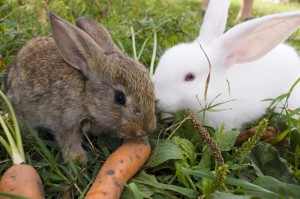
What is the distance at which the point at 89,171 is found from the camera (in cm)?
241

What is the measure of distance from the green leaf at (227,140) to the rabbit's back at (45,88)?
2.90 ft

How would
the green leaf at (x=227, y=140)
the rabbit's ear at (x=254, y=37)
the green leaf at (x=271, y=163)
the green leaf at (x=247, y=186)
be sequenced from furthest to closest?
the rabbit's ear at (x=254, y=37)
the green leaf at (x=227, y=140)
the green leaf at (x=271, y=163)
the green leaf at (x=247, y=186)

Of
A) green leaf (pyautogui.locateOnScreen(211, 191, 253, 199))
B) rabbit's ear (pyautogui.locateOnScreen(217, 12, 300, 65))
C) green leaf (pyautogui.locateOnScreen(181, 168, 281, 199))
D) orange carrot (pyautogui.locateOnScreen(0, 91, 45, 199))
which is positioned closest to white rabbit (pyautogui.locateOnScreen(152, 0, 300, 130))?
rabbit's ear (pyautogui.locateOnScreen(217, 12, 300, 65))

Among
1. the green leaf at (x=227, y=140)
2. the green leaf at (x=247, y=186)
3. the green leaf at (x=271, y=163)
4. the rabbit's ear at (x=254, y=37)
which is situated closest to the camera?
the green leaf at (x=247, y=186)

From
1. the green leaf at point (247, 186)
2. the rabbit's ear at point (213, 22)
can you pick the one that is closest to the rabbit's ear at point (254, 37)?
the rabbit's ear at point (213, 22)

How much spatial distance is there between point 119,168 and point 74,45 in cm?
89

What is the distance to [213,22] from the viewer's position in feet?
11.0

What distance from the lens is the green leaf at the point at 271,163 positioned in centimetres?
229

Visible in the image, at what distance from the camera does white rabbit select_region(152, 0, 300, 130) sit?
2908 mm

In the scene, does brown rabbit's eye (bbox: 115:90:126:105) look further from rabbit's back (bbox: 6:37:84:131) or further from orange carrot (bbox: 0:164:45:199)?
orange carrot (bbox: 0:164:45:199)

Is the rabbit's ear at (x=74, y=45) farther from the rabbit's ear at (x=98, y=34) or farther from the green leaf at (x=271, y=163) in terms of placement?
the green leaf at (x=271, y=163)

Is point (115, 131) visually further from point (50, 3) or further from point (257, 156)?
point (50, 3)

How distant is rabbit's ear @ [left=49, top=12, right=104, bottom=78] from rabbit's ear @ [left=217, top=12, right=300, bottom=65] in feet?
3.22

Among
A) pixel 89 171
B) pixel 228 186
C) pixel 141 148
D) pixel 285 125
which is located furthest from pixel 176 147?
pixel 285 125
